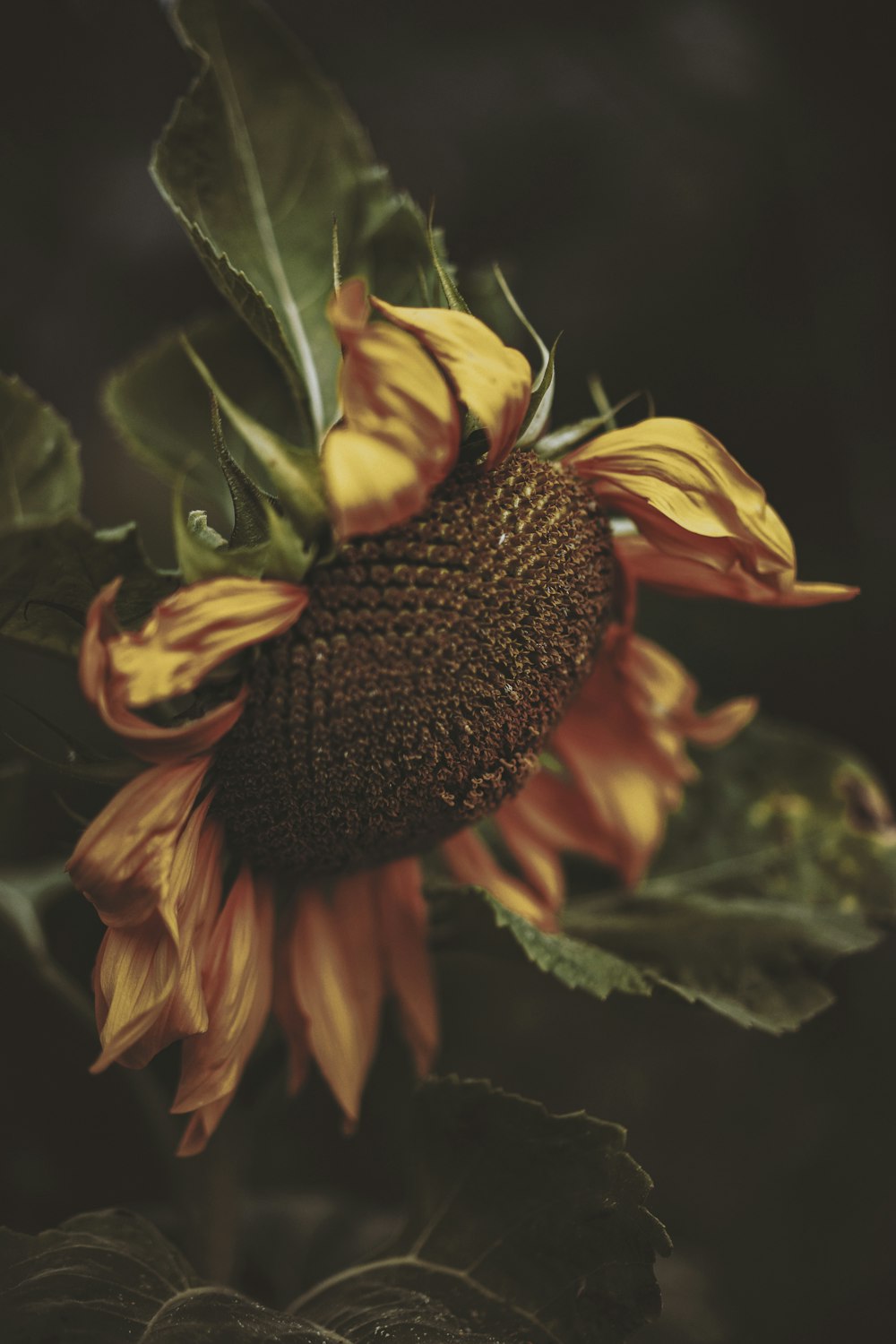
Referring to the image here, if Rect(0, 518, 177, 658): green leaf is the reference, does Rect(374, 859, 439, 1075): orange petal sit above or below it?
below

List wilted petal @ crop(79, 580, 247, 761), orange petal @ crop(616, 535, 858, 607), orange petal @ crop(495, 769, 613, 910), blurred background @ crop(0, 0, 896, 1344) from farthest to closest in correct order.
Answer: blurred background @ crop(0, 0, 896, 1344) < orange petal @ crop(495, 769, 613, 910) < orange petal @ crop(616, 535, 858, 607) < wilted petal @ crop(79, 580, 247, 761)

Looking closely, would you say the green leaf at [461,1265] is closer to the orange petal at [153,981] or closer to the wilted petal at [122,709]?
the orange petal at [153,981]

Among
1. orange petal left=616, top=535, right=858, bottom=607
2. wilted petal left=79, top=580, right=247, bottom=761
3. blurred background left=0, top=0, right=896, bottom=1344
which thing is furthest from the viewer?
blurred background left=0, top=0, right=896, bottom=1344

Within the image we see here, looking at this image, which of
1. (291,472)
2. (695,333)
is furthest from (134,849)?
(695,333)

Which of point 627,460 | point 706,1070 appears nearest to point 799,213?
point 627,460

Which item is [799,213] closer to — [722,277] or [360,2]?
[722,277]

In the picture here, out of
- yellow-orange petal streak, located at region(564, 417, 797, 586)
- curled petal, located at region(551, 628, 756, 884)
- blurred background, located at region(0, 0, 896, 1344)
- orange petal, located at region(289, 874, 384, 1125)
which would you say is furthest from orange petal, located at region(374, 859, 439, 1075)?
blurred background, located at region(0, 0, 896, 1344)

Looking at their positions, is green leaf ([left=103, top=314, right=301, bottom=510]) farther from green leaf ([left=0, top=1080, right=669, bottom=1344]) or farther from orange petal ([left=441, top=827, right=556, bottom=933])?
green leaf ([left=0, top=1080, right=669, bottom=1344])
